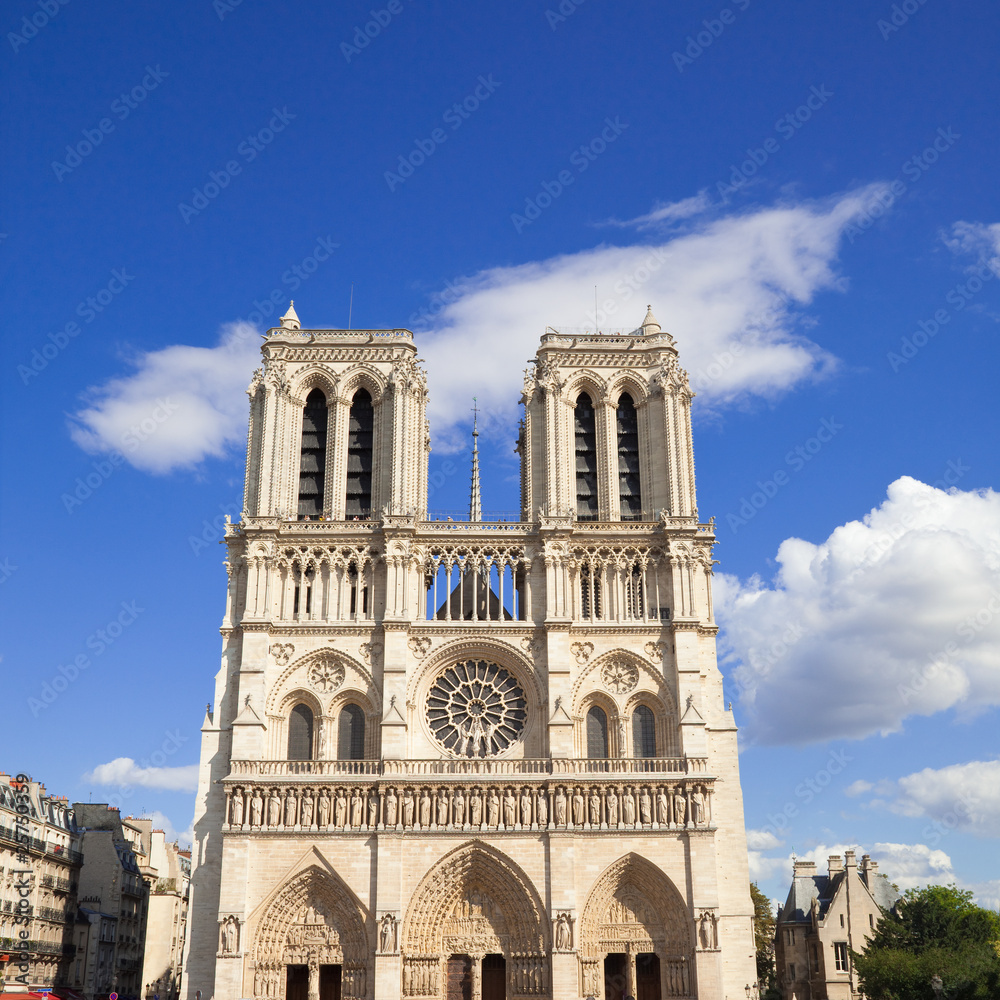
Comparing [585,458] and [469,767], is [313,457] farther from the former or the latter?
[469,767]

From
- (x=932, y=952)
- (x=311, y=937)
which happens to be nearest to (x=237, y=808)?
(x=311, y=937)

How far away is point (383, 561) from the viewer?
141 feet

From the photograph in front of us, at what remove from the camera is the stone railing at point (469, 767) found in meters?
39.8

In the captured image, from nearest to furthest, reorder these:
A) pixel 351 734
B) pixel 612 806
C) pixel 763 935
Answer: pixel 612 806, pixel 351 734, pixel 763 935

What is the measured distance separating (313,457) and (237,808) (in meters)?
14.1

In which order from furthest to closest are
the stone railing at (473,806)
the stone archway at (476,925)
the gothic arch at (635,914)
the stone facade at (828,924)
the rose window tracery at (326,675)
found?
the stone facade at (828,924)
the rose window tracery at (326,675)
the stone railing at (473,806)
the gothic arch at (635,914)
the stone archway at (476,925)

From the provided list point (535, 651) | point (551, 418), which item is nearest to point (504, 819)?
point (535, 651)

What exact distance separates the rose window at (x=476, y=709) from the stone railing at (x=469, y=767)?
1.55m

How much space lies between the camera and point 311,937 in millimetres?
38500

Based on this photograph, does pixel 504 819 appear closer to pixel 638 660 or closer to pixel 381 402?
pixel 638 660

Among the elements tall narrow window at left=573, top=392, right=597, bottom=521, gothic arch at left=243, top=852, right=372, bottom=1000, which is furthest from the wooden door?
tall narrow window at left=573, top=392, right=597, bottom=521

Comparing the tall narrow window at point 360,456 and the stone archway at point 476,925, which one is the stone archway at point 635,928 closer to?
the stone archway at point 476,925

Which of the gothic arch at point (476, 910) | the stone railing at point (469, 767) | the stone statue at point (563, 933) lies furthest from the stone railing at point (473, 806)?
the stone statue at point (563, 933)

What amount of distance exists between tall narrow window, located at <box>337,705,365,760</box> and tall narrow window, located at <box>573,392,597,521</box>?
37.8 feet
